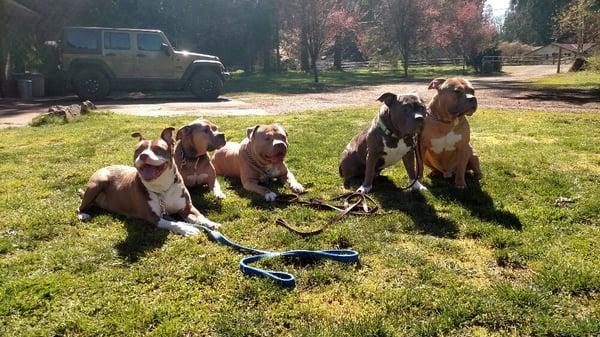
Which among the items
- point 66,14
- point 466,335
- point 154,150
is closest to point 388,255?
point 466,335

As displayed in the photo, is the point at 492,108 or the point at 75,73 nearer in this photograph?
the point at 492,108

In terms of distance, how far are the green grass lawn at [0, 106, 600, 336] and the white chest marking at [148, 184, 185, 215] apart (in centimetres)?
24

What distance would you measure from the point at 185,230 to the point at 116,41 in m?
15.2

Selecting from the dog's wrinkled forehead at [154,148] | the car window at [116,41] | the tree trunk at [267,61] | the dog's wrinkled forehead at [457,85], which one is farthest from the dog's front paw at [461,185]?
the tree trunk at [267,61]

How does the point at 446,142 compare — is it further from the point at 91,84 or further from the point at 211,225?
the point at 91,84

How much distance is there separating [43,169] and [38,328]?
15.9ft

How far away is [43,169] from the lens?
718 centimetres

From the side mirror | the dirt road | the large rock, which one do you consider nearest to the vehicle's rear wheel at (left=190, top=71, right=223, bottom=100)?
the dirt road

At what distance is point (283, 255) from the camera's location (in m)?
3.88

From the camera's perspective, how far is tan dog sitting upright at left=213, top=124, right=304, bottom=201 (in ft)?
18.6

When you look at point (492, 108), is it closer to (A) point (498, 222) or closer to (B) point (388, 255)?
(A) point (498, 222)

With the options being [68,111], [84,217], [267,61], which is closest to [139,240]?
[84,217]

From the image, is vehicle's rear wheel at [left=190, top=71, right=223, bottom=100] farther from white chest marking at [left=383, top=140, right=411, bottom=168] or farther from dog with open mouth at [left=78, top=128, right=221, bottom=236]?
white chest marking at [left=383, top=140, right=411, bottom=168]

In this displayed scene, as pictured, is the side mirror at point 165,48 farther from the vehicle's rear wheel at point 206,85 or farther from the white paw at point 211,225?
the white paw at point 211,225
